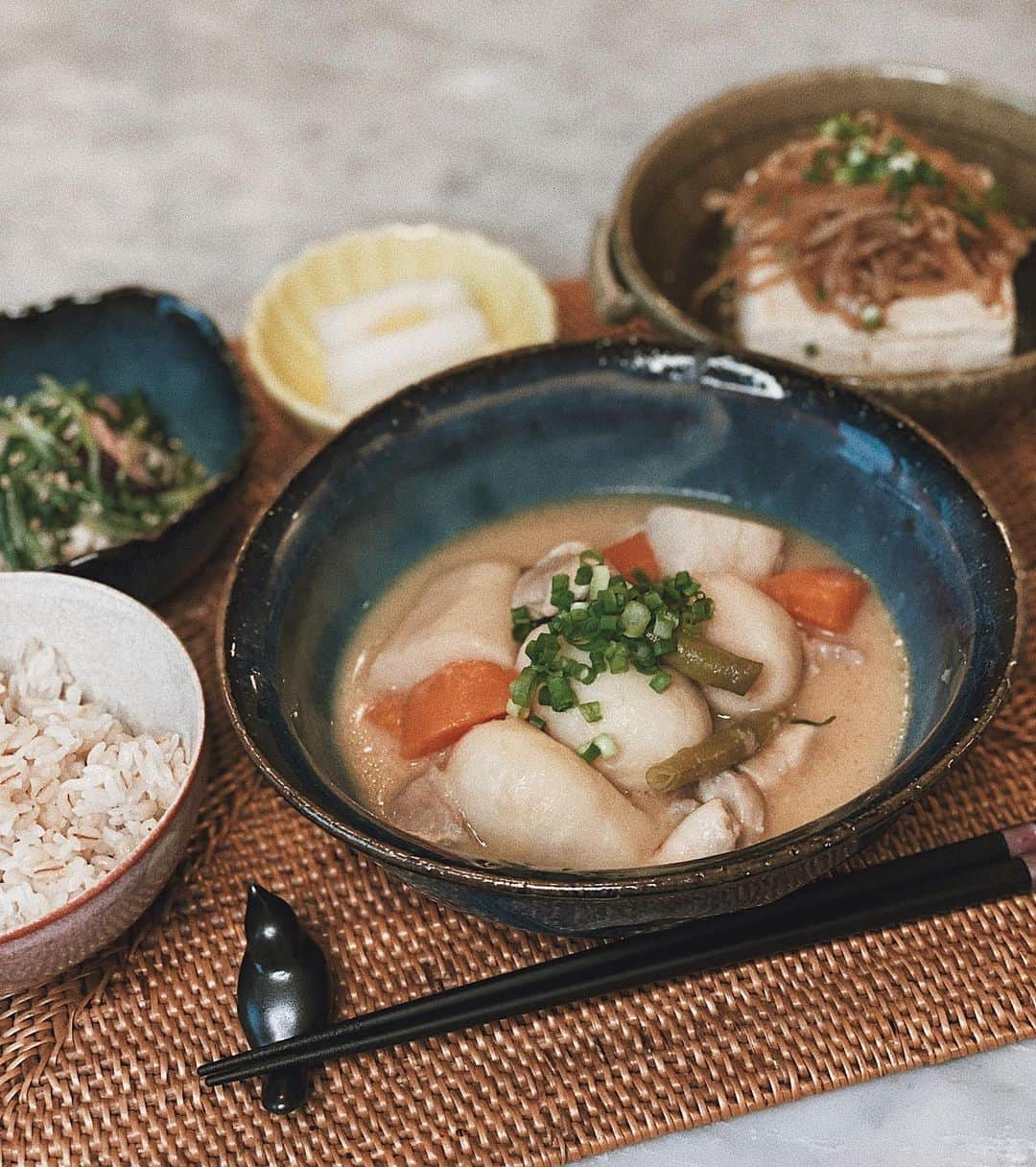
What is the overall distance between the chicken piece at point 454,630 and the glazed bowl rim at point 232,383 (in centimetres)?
49

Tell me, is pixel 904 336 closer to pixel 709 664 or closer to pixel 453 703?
pixel 709 664

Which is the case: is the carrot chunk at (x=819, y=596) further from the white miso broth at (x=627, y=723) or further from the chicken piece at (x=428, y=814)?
the chicken piece at (x=428, y=814)

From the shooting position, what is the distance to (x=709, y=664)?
2.05 meters

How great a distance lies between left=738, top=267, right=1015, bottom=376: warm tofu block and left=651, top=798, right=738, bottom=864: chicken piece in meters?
1.31

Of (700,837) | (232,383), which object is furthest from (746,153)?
(700,837)

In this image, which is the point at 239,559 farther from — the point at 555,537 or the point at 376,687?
the point at 555,537

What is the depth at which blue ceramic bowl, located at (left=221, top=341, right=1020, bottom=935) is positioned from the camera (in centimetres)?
175

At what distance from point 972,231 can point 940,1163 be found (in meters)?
2.04

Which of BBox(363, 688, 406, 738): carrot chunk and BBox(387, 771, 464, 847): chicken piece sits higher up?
BBox(387, 771, 464, 847): chicken piece

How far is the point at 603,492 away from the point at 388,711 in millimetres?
688

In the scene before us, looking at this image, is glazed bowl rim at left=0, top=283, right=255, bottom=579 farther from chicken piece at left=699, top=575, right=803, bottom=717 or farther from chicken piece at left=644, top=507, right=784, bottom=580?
chicken piece at left=699, top=575, right=803, bottom=717

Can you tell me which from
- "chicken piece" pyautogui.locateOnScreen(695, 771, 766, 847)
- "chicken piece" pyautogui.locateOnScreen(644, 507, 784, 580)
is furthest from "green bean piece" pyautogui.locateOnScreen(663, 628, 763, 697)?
"chicken piece" pyautogui.locateOnScreen(644, 507, 784, 580)

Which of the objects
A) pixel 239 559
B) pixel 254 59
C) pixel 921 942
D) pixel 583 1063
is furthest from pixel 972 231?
pixel 254 59

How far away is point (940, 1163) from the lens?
187 centimetres
